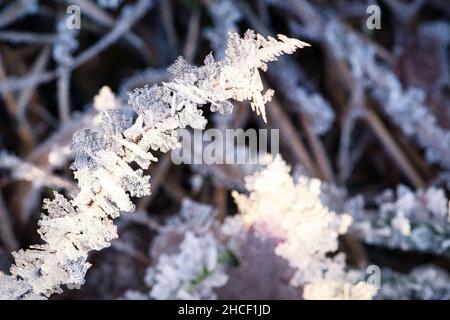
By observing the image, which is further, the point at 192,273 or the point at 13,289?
the point at 192,273

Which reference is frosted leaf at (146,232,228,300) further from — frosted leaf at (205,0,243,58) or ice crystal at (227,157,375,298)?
frosted leaf at (205,0,243,58)

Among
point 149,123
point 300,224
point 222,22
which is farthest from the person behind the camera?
point 222,22

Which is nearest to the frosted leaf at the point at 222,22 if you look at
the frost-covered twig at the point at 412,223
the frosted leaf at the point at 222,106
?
the frost-covered twig at the point at 412,223

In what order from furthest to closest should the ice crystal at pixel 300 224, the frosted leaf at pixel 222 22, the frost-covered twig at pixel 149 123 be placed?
the frosted leaf at pixel 222 22
the ice crystal at pixel 300 224
the frost-covered twig at pixel 149 123

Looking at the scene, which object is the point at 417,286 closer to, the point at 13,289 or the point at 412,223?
the point at 412,223

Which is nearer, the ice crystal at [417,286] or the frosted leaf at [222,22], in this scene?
the ice crystal at [417,286]

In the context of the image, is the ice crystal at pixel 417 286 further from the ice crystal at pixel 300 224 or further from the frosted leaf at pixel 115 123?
the frosted leaf at pixel 115 123

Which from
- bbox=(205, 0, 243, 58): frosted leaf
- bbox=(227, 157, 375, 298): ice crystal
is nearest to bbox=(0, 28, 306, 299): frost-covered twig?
bbox=(227, 157, 375, 298): ice crystal

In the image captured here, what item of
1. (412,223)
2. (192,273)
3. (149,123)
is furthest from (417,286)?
(149,123)

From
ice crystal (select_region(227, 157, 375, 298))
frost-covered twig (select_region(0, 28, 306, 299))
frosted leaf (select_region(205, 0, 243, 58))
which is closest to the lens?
frost-covered twig (select_region(0, 28, 306, 299))

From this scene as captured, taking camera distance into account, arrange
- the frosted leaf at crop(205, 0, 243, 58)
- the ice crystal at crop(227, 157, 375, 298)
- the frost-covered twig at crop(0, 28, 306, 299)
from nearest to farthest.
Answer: the frost-covered twig at crop(0, 28, 306, 299)
the ice crystal at crop(227, 157, 375, 298)
the frosted leaf at crop(205, 0, 243, 58)

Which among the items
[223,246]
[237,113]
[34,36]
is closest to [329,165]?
[237,113]
